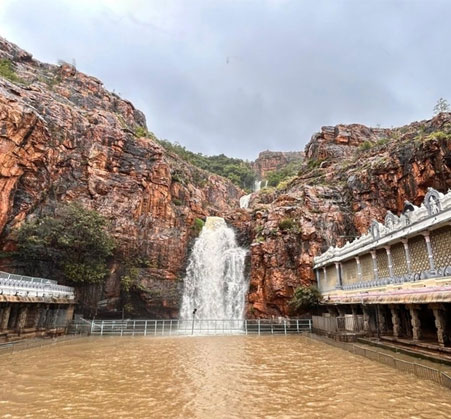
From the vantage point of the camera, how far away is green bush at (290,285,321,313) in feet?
93.2

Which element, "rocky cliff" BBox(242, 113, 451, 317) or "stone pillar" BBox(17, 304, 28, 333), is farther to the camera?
"rocky cliff" BBox(242, 113, 451, 317)

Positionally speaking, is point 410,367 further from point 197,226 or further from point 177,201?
point 177,201

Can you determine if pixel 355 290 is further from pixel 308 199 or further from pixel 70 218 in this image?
pixel 70 218

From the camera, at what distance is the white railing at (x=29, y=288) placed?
21.3 metres

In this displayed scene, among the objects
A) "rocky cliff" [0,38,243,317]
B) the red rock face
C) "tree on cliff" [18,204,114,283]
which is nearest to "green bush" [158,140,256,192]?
the red rock face

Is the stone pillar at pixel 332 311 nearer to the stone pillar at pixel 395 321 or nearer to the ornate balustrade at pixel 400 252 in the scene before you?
the ornate balustrade at pixel 400 252

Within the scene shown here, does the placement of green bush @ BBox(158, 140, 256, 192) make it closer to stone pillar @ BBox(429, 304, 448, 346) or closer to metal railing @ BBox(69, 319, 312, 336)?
metal railing @ BBox(69, 319, 312, 336)

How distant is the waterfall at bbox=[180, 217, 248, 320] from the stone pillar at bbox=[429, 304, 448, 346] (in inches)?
823

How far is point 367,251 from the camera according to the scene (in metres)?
25.5

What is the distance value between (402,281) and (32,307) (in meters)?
28.8

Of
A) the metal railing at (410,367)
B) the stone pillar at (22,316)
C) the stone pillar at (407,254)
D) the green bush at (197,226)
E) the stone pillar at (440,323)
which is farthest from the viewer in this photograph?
the green bush at (197,226)

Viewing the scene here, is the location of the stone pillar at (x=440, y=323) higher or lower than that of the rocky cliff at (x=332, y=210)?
lower

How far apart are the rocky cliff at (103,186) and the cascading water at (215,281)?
151cm

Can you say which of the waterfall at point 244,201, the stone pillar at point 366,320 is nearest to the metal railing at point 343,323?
the stone pillar at point 366,320
